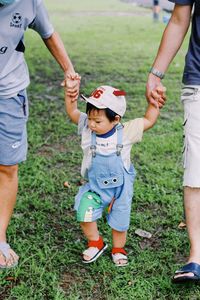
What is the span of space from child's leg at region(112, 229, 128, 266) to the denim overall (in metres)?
0.11

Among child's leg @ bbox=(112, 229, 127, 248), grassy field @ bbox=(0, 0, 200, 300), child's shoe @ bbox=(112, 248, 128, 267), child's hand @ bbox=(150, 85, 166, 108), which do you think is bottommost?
grassy field @ bbox=(0, 0, 200, 300)

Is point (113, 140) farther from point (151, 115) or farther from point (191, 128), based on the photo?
point (191, 128)

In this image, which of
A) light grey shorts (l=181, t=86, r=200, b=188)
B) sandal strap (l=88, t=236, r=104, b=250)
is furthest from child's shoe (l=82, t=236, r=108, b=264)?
light grey shorts (l=181, t=86, r=200, b=188)

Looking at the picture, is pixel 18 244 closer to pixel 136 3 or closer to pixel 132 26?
pixel 132 26

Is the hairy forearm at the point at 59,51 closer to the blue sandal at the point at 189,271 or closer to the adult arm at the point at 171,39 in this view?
the adult arm at the point at 171,39

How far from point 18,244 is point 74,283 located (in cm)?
54

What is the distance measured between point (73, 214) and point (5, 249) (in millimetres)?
766

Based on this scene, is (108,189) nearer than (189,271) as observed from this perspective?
No

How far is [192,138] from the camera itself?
3.09 metres

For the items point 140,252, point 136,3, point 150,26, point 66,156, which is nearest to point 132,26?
point 150,26

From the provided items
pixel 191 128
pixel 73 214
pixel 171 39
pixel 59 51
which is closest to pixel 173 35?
pixel 171 39

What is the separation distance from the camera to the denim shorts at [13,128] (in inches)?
125

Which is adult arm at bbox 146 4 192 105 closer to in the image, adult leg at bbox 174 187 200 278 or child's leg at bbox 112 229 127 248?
adult leg at bbox 174 187 200 278

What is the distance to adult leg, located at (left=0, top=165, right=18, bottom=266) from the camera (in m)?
3.34
